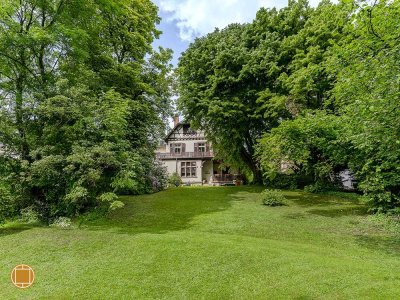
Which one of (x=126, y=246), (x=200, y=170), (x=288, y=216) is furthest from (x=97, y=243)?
(x=200, y=170)

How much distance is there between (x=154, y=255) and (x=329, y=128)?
10.3 meters

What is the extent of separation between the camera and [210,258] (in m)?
6.68

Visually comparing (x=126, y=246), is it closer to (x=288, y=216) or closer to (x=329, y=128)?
(x=288, y=216)

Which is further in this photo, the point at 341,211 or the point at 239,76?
the point at 239,76

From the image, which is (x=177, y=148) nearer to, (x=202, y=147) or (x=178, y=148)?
(x=178, y=148)

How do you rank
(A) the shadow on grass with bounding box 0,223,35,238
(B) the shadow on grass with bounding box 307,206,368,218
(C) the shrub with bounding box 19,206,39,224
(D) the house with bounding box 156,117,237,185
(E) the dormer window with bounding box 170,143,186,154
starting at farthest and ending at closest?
(E) the dormer window with bounding box 170,143,186,154
(D) the house with bounding box 156,117,237,185
(B) the shadow on grass with bounding box 307,206,368,218
(C) the shrub with bounding box 19,206,39,224
(A) the shadow on grass with bounding box 0,223,35,238

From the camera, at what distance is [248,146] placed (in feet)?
74.0

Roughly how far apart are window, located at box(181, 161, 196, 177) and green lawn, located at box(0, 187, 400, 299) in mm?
23863

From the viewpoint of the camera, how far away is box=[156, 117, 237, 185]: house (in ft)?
117

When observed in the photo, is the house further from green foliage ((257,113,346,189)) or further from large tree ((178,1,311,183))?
green foliage ((257,113,346,189))

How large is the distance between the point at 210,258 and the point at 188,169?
96.5ft

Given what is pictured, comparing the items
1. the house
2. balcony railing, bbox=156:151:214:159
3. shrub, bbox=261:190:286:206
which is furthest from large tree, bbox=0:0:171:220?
the house

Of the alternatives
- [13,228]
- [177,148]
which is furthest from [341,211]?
[177,148]

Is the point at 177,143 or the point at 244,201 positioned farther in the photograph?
the point at 177,143
